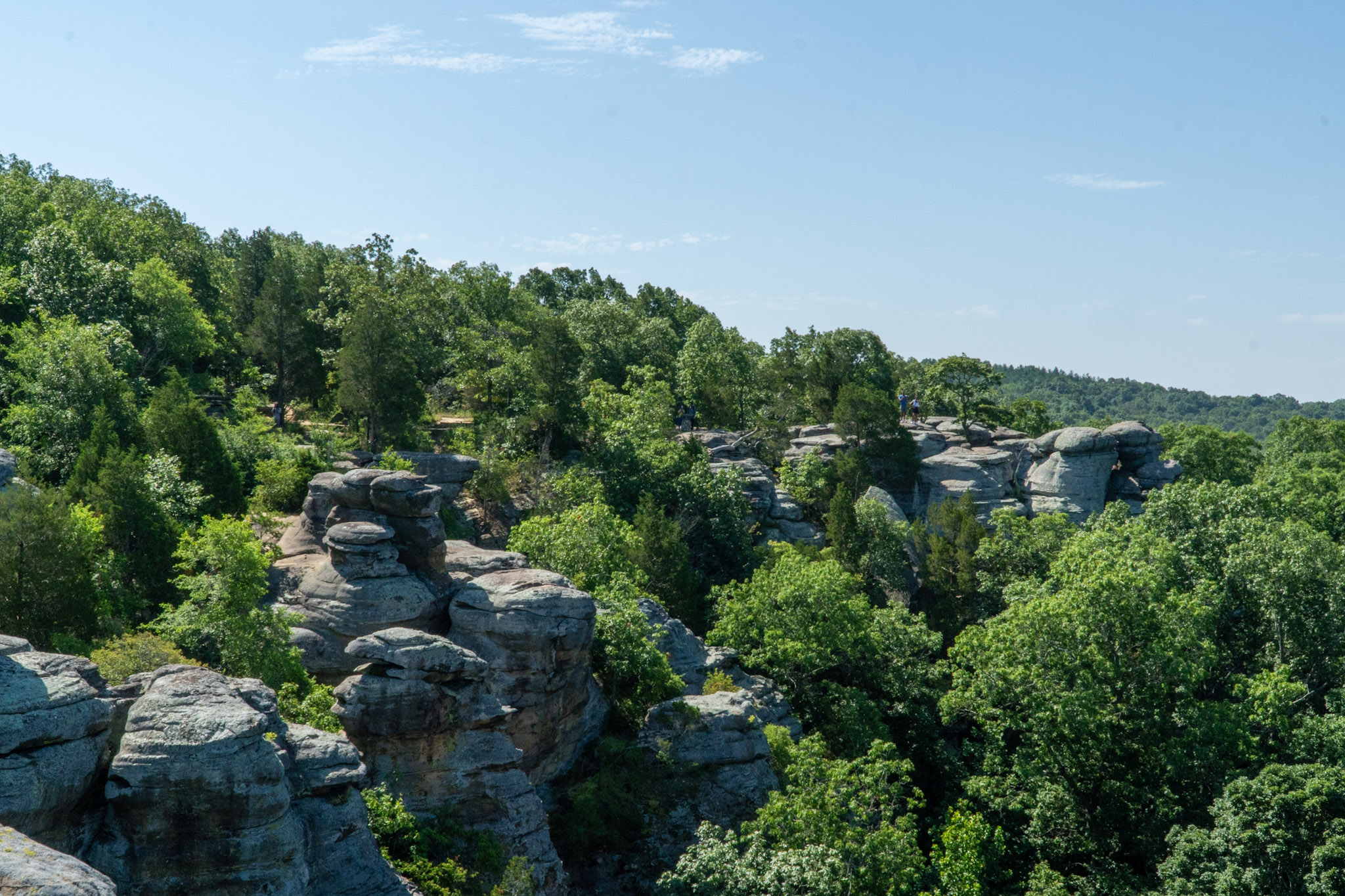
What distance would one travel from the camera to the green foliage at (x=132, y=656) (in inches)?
1124

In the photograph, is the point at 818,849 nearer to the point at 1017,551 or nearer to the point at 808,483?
the point at 1017,551

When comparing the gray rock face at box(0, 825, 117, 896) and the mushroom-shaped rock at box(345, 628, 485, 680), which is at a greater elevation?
the gray rock face at box(0, 825, 117, 896)

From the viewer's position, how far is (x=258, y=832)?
Result: 20.8 m

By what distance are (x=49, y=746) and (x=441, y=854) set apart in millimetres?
12799

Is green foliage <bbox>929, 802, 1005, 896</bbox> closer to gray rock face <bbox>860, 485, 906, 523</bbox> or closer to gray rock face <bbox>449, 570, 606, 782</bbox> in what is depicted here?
gray rock face <bbox>449, 570, 606, 782</bbox>

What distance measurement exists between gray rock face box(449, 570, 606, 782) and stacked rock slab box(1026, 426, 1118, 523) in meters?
54.3

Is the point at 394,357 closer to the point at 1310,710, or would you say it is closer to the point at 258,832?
the point at 258,832

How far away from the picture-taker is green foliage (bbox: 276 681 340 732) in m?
28.3

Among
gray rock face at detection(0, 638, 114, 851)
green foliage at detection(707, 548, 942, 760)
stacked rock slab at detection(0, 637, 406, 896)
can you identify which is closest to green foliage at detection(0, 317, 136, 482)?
stacked rock slab at detection(0, 637, 406, 896)

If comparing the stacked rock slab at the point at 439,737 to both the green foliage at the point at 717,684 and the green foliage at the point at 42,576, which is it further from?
the green foliage at the point at 717,684

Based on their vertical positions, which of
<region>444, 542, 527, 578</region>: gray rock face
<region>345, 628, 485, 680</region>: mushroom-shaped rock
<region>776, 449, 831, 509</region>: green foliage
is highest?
<region>776, 449, 831, 509</region>: green foliage

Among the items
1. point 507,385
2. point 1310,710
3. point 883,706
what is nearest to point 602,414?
point 507,385

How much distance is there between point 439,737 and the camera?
30.5 meters

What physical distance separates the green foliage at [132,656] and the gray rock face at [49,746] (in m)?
7.99
